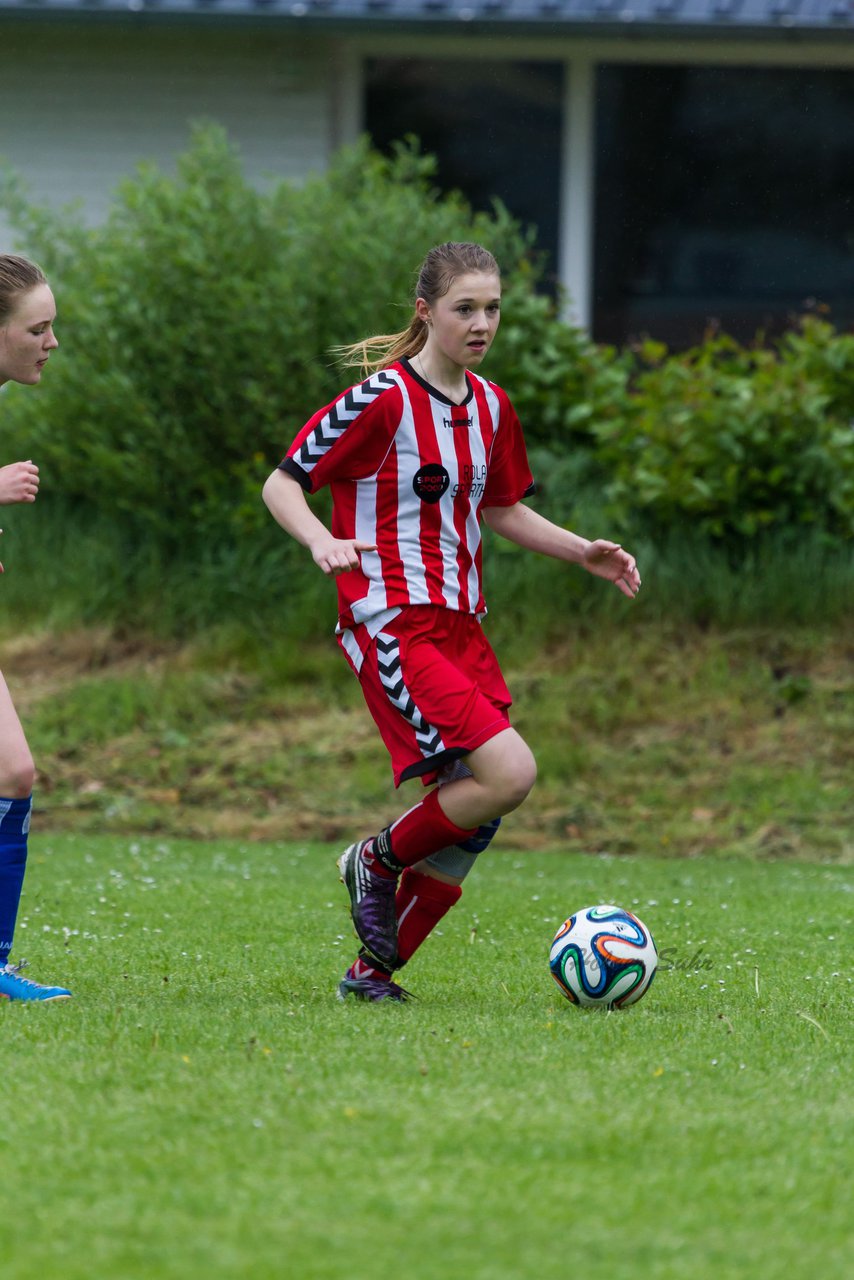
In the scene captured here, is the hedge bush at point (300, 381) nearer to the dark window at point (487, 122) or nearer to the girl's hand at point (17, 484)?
the dark window at point (487, 122)

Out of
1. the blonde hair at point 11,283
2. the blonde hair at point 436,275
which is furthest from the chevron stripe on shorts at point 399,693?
Answer: the blonde hair at point 11,283

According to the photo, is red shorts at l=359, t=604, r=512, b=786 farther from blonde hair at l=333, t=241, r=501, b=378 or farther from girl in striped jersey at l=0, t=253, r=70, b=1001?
girl in striped jersey at l=0, t=253, r=70, b=1001

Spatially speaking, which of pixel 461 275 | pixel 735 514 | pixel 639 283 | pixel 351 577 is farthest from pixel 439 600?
pixel 639 283

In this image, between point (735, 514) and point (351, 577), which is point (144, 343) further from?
point (351, 577)

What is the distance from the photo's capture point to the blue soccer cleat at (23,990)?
4422 millimetres

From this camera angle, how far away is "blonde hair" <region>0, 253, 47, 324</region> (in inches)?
178

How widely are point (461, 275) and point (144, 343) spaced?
20.8 feet

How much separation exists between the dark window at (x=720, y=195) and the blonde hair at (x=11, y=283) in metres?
8.60

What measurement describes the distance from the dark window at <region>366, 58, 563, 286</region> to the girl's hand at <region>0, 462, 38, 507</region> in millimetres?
8950

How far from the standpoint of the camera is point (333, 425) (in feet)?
14.9

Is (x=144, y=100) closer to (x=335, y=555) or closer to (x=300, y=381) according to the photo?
(x=300, y=381)

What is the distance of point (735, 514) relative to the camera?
401 inches

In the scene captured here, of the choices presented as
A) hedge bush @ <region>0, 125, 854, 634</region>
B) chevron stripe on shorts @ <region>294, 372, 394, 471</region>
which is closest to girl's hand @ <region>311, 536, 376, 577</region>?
chevron stripe on shorts @ <region>294, 372, 394, 471</region>

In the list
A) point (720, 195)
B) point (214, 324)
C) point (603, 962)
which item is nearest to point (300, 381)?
point (214, 324)
